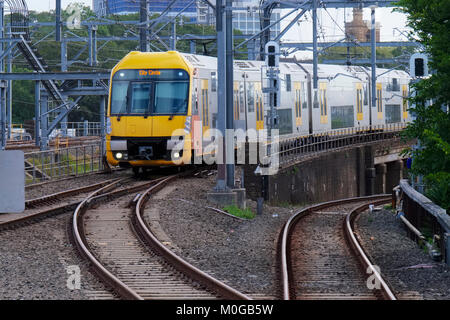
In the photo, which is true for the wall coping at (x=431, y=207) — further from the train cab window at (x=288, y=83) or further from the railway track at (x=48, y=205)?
the train cab window at (x=288, y=83)

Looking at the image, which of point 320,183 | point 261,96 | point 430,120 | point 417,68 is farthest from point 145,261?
point 320,183

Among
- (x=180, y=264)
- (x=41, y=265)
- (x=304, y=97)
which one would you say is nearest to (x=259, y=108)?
(x=304, y=97)

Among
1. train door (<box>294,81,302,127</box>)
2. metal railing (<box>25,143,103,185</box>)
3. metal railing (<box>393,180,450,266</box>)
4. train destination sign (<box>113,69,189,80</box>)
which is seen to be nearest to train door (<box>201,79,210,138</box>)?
train destination sign (<box>113,69,189,80</box>)

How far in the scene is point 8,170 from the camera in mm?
8336

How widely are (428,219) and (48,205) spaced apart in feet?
29.8

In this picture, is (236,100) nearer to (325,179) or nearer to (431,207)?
(325,179)

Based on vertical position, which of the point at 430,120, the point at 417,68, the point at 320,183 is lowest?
the point at 320,183

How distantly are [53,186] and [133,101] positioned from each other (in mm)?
3332

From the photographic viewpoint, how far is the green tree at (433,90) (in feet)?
46.6

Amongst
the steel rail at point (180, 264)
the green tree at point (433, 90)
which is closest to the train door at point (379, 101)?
the steel rail at point (180, 264)

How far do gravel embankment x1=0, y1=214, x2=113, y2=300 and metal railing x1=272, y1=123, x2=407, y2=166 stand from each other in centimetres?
1376

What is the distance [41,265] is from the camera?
13.2 metres

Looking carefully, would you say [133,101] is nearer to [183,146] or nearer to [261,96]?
[183,146]
